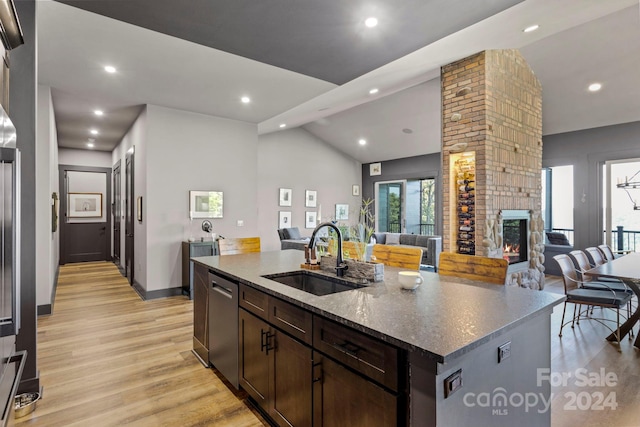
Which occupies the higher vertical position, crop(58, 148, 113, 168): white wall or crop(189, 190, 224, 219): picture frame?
crop(58, 148, 113, 168): white wall

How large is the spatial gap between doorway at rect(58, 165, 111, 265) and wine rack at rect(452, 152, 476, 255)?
27.2 feet

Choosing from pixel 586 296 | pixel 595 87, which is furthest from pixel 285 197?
pixel 586 296

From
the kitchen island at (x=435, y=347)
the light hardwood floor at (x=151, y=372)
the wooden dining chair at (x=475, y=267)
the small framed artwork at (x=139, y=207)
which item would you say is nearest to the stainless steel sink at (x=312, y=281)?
the kitchen island at (x=435, y=347)

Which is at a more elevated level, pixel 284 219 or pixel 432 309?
pixel 284 219

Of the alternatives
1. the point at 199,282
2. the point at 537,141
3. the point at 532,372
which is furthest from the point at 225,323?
the point at 537,141

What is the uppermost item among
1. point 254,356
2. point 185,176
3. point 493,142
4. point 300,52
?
point 300,52

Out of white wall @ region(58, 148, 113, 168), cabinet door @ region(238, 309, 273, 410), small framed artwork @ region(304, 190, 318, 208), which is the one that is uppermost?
white wall @ region(58, 148, 113, 168)

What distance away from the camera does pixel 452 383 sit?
1.12m

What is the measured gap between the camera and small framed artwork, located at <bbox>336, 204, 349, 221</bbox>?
1030cm

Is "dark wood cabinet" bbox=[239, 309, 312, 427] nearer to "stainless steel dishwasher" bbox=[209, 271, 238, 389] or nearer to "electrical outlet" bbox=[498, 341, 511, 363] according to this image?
"stainless steel dishwasher" bbox=[209, 271, 238, 389]

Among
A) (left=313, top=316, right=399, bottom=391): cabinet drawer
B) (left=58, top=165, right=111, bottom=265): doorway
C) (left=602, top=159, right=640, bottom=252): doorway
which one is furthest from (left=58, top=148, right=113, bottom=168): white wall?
(left=602, top=159, right=640, bottom=252): doorway

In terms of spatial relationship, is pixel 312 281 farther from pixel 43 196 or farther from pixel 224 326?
pixel 43 196

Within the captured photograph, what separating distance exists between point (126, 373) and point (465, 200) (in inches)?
174

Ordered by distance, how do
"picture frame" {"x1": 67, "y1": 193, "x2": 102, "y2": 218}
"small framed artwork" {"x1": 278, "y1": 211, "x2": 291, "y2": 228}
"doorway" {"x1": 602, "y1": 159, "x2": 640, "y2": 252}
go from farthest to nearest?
"small framed artwork" {"x1": 278, "y1": 211, "x2": 291, "y2": 228}
"picture frame" {"x1": 67, "y1": 193, "x2": 102, "y2": 218}
"doorway" {"x1": 602, "y1": 159, "x2": 640, "y2": 252}
